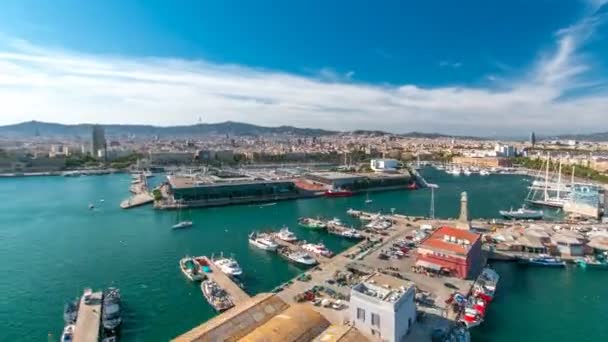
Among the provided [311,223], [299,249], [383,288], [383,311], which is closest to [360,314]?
[383,311]

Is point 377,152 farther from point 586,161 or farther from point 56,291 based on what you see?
point 56,291

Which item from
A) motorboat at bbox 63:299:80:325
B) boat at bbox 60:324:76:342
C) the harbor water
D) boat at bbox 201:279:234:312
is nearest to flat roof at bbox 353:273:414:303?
the harbor water

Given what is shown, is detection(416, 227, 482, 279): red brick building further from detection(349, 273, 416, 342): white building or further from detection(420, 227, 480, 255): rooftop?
detection(349, 273, 416, 342): white building

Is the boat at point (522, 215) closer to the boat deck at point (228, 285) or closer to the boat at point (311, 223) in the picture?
the boat at point (311, 223)

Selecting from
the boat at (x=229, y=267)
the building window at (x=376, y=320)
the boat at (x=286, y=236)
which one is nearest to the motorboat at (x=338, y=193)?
the boat at (x=286, y=236)

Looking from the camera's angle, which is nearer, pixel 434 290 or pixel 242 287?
pixel 434 290

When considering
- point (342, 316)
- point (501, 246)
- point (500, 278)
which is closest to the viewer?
point (342, 316)

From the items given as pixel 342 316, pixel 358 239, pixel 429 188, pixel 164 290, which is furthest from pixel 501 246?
pixel 429 188
